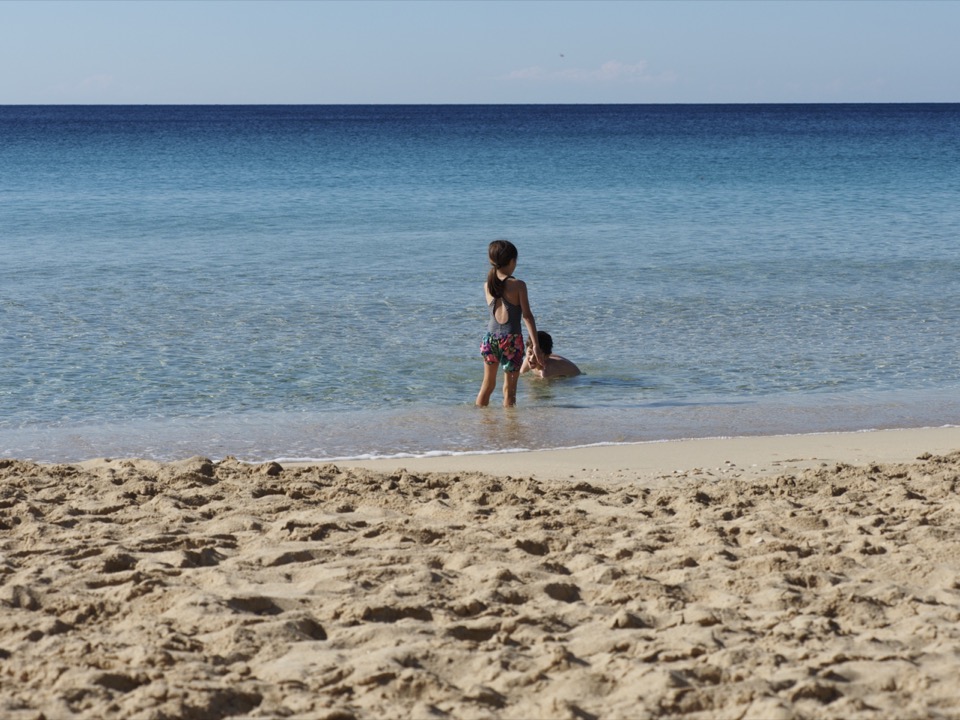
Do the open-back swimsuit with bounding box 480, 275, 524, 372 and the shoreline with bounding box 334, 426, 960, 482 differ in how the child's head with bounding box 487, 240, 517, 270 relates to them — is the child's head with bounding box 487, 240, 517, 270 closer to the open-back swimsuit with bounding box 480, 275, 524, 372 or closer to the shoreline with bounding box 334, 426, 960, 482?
the open-back swimsuit with bounding box 480, 275, 524, 372

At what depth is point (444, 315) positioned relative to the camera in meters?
Answer: 12.6

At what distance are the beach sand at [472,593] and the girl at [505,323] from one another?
2392 millimetres

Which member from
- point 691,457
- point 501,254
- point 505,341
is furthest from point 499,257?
point 691,457

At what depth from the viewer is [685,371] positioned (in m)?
10.2

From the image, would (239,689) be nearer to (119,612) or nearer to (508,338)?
(119,612)

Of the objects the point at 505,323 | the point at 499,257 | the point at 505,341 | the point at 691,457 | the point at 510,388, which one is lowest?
the point at 691,457

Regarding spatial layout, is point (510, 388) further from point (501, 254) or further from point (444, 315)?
point (444, 315)

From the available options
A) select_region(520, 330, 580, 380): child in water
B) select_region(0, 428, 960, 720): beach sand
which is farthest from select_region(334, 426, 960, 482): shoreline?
select_region(520, 330, 580, 380): child in water

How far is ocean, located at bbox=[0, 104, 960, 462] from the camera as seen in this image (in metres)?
8.41

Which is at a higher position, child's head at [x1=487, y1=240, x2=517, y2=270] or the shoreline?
child's head at [x1=487, y1=240, x2=517, y2=270]

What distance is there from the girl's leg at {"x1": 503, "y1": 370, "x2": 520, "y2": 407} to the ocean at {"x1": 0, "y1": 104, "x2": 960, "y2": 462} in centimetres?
13

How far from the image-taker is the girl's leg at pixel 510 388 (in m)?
8.87

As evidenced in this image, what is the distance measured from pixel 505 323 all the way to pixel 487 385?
537 millimetres

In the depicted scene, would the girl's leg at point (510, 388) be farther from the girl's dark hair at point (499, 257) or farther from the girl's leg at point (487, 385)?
the girl's dark hair at point (499, 257)
